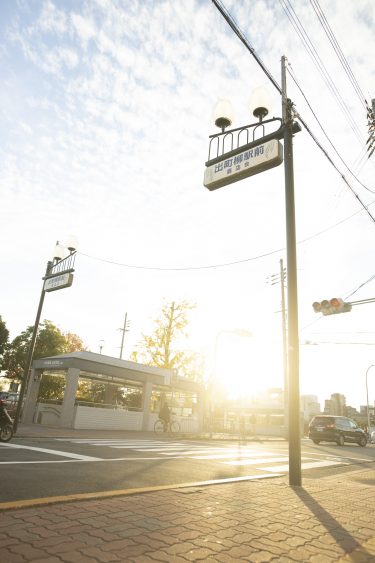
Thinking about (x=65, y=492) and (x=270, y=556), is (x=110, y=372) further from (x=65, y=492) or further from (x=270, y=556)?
(x=270, y=556)

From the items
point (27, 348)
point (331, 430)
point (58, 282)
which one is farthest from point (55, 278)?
point (27, 348)

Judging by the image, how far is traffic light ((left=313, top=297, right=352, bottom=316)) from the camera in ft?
36.3

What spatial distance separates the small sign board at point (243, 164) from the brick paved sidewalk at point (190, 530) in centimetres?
522

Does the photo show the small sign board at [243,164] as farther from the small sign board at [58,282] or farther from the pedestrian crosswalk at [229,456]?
the small sign board at [58,282]

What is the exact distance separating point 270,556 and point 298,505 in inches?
81.3

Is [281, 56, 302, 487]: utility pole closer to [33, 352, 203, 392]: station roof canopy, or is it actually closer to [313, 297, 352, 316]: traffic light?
[313, 297, 352, 316]: traffic light

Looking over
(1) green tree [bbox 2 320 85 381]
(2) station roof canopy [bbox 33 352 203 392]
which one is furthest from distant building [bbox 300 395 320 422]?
(2) station roof canopy [bbox 33 352 203 392]

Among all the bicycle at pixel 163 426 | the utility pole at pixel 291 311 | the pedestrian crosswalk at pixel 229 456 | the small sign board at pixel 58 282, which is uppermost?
the small sign board at pixel 58 282

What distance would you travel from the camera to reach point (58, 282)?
15.0 metres

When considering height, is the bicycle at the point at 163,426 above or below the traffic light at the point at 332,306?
below

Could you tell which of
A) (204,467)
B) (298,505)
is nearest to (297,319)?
(298,505)

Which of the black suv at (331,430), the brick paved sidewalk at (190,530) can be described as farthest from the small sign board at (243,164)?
the black suv at (331,430)

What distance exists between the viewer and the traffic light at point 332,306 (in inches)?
435

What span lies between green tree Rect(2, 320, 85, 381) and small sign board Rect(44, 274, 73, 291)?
922 inches
